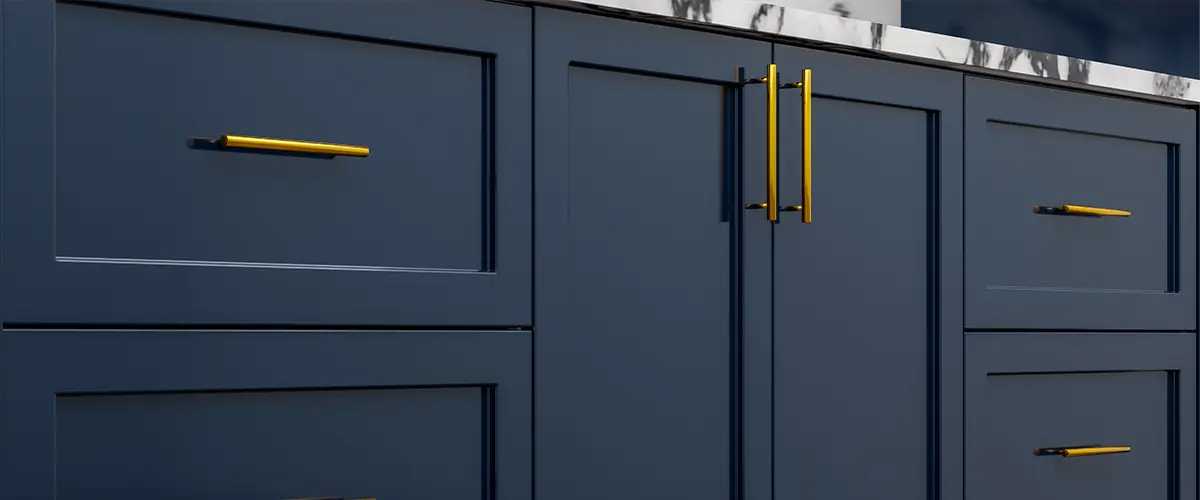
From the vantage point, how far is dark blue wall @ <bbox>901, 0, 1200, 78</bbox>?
2.46 metres

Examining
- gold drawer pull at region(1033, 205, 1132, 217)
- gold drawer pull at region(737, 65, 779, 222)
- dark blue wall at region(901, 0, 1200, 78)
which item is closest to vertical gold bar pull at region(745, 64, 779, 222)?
gold drawer pull at region(737, 65, 779, 222)

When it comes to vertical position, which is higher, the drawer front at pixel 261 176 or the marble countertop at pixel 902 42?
the marble countertop at pixel 902 42

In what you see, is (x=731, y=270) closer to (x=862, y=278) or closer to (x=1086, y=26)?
(x=862, y=278)

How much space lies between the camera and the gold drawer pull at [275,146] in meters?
1.13

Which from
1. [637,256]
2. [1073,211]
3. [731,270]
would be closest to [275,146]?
[637,256]

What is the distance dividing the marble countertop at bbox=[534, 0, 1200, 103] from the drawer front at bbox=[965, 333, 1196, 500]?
0.32 m

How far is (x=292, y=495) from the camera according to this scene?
1.18 meters

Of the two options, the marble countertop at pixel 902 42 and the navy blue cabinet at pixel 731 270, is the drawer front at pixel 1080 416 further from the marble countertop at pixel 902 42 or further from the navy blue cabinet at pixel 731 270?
the marble countertop at pixel 902 42

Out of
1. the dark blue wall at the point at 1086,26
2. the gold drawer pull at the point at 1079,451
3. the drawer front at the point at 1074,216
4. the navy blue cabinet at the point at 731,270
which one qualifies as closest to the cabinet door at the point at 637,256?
the navy blue cabinet at the point at 731,270

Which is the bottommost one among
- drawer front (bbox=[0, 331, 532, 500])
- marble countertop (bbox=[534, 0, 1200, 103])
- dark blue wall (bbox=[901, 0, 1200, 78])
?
drawer front (bbox=[0, 331, 532, 500])

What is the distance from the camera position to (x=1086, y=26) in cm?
266

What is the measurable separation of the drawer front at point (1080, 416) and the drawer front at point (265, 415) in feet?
2.07

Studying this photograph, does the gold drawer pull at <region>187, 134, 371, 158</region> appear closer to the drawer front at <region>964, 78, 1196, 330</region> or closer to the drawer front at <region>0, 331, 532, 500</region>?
the drawer front at <region>0, 331, 532, 500</region>

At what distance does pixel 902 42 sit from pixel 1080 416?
1.80 feet
